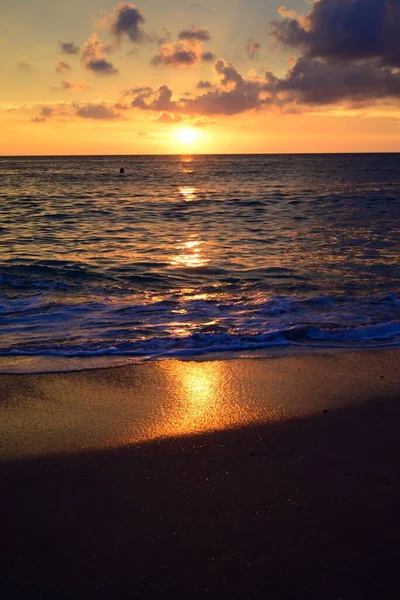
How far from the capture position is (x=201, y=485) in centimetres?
369

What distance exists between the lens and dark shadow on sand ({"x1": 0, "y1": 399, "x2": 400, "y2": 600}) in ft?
9.23

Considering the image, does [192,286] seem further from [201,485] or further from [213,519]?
[213,519]

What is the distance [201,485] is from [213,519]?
1.31ft

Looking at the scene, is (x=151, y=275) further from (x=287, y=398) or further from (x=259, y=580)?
(x=259, y=580)

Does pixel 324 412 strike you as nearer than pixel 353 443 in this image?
No

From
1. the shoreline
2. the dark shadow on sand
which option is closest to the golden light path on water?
the shoreline

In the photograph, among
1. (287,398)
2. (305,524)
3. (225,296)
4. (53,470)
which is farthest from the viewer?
(225,296)

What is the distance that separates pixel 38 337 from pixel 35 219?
16909mm

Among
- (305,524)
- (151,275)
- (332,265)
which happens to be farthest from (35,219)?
(305,524)

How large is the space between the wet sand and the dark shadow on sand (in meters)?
0.01

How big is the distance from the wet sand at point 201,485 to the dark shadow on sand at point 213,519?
0.01m

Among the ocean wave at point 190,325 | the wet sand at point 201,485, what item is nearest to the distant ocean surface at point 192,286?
the ocean wave at point 190,325

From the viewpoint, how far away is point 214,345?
696 centimetres

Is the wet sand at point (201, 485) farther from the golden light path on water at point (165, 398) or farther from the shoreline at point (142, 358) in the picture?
the shoreline at point (142, 358)
